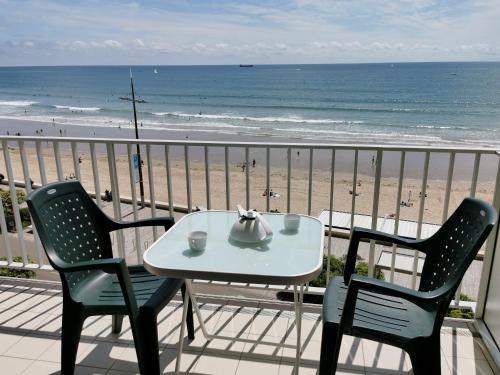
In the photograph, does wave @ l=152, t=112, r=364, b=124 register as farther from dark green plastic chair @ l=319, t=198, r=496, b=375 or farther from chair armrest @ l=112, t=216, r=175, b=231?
dark green plastic chair @ l=319, t=198, r=496, b=375

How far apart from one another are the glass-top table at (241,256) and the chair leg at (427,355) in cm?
52

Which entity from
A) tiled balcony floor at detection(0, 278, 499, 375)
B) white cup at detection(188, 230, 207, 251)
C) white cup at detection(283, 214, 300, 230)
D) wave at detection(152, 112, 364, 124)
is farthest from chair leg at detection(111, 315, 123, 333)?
wave at detection(152, 112, 364, 124)

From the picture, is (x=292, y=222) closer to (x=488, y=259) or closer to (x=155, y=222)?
(x=155, y=222)

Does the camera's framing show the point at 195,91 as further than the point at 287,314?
Yes

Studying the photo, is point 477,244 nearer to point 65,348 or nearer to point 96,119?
point 65,348

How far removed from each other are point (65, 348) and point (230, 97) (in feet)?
105

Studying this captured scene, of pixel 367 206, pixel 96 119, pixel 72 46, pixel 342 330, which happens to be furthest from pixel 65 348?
pixel 72 46

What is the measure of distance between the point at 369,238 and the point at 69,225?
1592 mm

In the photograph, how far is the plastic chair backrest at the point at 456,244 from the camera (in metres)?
1.51

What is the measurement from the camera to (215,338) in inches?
97.0

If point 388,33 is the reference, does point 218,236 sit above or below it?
below

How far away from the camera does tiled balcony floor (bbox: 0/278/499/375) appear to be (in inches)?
87.2

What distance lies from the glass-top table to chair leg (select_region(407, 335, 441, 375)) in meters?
0.52

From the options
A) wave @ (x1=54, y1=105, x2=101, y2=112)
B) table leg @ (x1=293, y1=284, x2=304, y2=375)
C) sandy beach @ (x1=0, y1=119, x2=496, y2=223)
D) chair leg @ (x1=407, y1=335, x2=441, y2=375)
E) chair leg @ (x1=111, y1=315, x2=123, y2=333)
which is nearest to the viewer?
chair leg @ (x1=407, y1=335, x2=441, y2=375)
